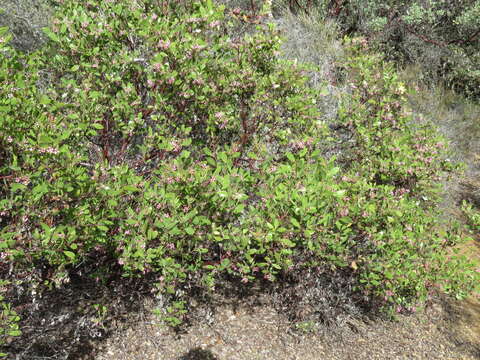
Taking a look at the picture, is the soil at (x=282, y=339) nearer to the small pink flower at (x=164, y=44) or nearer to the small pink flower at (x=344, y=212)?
the small pink flower at (x=344, y=212)

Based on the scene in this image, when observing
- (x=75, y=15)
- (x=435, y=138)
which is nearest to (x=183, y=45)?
(x=75, y=15)

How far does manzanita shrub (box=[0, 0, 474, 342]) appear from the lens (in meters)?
2.22

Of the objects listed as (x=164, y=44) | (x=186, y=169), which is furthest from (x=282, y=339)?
(x=164, y=44)

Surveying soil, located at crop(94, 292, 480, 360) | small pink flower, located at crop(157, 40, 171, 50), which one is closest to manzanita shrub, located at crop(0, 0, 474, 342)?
small pink flower, located at crop(157, 40, 171, 50)

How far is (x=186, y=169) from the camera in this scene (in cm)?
267

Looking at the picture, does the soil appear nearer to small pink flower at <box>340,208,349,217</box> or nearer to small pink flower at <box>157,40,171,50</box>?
small pink flower at <box>340,208,349,217</box>

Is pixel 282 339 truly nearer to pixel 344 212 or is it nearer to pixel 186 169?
pixel 344 212

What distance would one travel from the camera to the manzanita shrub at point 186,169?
2219mm

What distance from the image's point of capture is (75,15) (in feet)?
9.42

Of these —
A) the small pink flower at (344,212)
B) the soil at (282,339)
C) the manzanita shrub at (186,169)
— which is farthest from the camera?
the soil at (282,339)

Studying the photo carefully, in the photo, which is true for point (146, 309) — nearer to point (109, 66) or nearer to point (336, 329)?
point (336, 329)

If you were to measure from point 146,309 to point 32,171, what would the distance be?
4.91ft

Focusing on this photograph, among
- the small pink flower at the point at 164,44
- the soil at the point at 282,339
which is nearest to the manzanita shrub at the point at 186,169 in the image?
the small pink flower at the point at 164,44

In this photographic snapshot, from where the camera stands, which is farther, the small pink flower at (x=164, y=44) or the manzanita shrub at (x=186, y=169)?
the small pink flower at (x=164, y=44)
